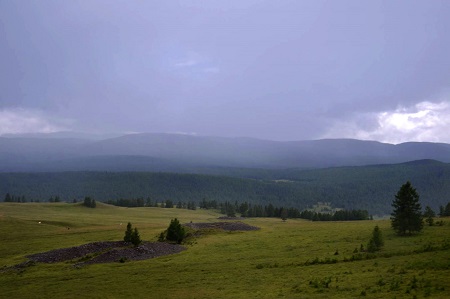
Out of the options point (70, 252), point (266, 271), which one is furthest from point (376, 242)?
point (70, 252)

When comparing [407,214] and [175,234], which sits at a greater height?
[407,214]

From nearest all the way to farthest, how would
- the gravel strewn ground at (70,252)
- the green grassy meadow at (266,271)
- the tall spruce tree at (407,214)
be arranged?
1. the green grassy meadow at (266,271)
2. the tall spruce tree at (407,214)
3. the gravel strewn ground at (70,252)

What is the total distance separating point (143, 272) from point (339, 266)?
18.0 m

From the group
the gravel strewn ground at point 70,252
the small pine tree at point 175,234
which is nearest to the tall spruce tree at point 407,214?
the small pine tree at point 175,234

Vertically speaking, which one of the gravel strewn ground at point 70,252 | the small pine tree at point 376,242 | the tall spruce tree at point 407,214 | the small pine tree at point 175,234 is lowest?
the gravel strewn ground at point 70,252

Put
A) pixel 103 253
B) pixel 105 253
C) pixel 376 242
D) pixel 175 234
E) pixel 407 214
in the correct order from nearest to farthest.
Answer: pixel 376 242 → pixel 105 253 → pixel 407 214 → pixel 103 253 → pixel 175 234

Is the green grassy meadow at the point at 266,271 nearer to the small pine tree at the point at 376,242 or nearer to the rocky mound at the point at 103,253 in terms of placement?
the small pine tree at the point at 376,242

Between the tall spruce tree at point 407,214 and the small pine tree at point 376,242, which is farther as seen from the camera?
the tall spruce tree at point 407,214

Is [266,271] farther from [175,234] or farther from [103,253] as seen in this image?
[175,234]

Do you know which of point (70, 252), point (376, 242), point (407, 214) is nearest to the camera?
point (376, 242)

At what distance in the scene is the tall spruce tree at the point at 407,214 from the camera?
45.4 m

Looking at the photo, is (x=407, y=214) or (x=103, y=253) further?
(x=103, y=253)

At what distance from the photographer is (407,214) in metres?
46.1

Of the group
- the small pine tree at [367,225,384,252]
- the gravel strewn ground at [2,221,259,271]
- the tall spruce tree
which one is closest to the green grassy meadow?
the small pine tree at [367,225,384,252]
